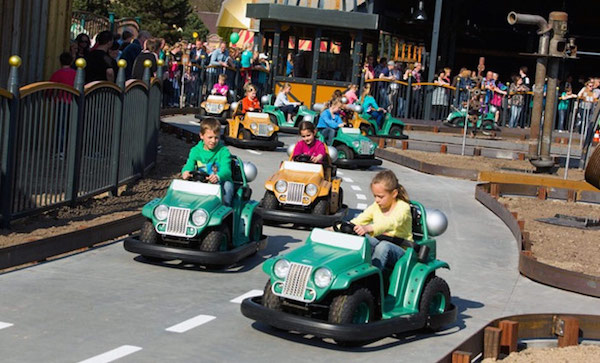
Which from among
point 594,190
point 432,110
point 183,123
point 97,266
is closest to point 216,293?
point 97,266

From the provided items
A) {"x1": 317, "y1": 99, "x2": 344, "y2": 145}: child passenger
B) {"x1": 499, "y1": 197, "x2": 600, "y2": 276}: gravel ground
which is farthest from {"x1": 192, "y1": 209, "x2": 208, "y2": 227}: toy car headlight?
{"x1": 317, "y1": 99, "x2": 344, "y2": 145}: child passenger

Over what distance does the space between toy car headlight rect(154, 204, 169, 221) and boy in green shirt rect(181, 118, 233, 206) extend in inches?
29.4

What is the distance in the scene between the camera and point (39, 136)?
34.7 feet

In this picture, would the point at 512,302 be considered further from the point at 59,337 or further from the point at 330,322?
the point at 59,337

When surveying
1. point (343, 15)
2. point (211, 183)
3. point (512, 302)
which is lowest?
point (512, 302)

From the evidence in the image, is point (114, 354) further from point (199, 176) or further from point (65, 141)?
point (65, 141)

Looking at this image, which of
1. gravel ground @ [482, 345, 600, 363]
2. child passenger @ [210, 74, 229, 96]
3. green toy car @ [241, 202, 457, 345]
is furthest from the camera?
child passenger @ [210, 74, 229, 96]

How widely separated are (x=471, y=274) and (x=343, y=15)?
19313 millimetres

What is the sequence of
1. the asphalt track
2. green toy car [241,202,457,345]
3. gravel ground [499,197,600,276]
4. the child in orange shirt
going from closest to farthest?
the asphalt track
green toy car [241,202,457,345]
gravel ground [499,197,600,276]
the child in orange shirt

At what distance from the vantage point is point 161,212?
9.23m

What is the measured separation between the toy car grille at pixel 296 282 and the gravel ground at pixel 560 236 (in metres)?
4.80

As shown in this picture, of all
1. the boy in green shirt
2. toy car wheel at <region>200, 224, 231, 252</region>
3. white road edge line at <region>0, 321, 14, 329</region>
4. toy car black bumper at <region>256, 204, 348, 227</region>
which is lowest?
white road edge line at <region>0, 321, 14, 329</region>

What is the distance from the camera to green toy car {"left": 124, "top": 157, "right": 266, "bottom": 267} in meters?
9.14

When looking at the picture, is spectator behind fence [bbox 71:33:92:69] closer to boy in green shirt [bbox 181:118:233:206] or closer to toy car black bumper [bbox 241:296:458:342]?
boy in green shirt [bbox 181:118:233:206]
